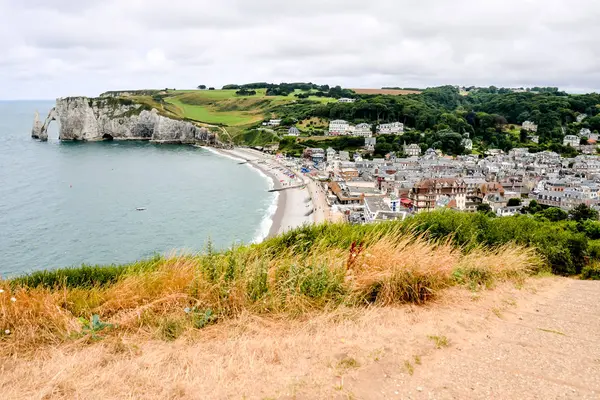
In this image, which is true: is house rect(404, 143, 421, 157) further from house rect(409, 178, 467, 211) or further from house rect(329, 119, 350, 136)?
house rect(409, 178, 467, 211)

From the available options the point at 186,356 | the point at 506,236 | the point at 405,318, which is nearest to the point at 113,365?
the point at 186,356

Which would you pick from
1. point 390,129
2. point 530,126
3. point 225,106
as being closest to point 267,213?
point 390,129

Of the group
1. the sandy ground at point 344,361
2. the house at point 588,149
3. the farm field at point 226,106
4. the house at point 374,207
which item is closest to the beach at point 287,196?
the house at point 374,207

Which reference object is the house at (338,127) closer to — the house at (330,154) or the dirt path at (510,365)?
the house at (330,154)

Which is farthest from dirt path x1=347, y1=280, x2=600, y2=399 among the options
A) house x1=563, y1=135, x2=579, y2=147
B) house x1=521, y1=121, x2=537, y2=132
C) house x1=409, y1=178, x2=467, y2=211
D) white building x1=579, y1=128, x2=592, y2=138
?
house x1=521, y1=121, x2=537, y2=132

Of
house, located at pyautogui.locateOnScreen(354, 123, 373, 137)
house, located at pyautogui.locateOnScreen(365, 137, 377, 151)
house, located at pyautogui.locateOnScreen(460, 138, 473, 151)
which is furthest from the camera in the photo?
house, located at pyautogui.locateOnScreen(354, 123, 373, 137)

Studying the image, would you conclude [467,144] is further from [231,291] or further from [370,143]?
[231,291]

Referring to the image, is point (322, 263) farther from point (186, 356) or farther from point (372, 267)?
point (186, 356)
